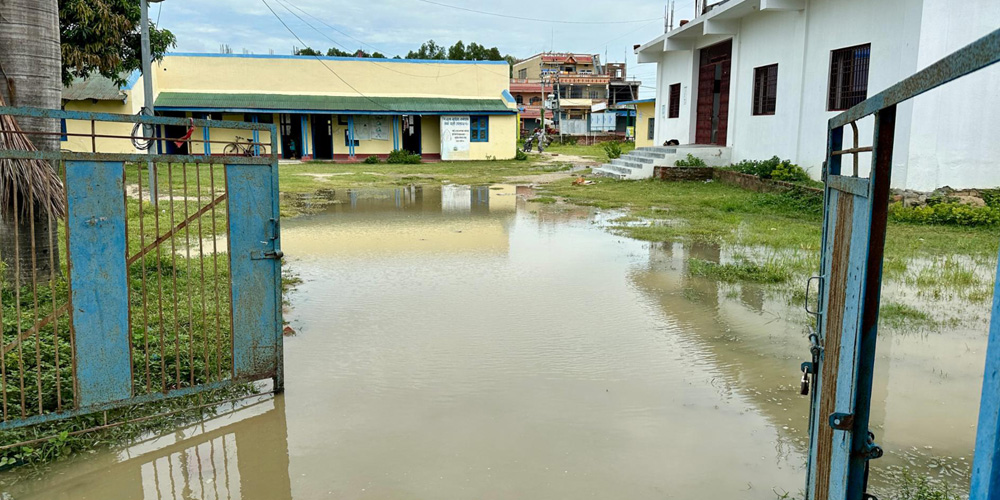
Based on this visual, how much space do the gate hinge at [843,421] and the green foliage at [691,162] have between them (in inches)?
765

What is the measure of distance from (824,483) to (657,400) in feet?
7.01

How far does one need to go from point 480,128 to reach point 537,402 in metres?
29.4

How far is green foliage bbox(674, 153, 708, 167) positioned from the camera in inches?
823

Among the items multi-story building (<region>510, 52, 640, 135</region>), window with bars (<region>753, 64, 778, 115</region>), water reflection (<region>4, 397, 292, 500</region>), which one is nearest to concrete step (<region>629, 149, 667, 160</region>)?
window with bars (<region>753, 64, 778, 115</region>)

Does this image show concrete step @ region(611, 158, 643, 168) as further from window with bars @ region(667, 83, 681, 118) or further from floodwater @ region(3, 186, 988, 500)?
floodwater @ region(3, 186, 988, 500)

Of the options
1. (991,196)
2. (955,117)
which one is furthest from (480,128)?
(991,196)

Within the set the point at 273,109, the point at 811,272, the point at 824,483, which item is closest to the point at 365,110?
the point at 273,109

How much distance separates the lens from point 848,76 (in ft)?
52.0

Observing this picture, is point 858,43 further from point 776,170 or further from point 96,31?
point 96,31

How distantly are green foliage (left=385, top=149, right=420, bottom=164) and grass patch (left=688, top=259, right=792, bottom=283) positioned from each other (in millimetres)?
23917

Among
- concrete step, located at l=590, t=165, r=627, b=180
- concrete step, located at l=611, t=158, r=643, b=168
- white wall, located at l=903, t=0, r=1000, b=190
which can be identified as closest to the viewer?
white wall, located at l=903, t=0, r=1000, b=190

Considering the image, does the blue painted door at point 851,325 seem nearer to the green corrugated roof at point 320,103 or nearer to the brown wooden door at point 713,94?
the brown wooden door at point 713,94

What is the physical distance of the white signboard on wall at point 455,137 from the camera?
108 feet

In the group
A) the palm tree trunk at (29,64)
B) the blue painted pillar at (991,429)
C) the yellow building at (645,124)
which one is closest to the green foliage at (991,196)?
the blue painted pillar at (991,429)
